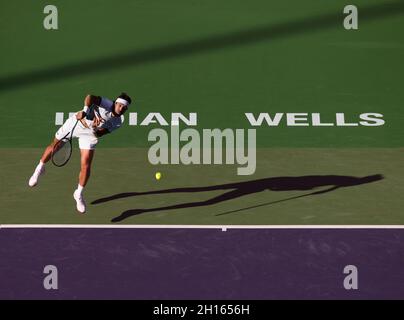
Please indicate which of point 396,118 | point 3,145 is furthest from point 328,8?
point 3,145

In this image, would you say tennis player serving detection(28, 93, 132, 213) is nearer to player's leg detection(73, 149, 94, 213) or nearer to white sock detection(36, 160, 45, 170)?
player's leg detection(73, 149, 94, 213)

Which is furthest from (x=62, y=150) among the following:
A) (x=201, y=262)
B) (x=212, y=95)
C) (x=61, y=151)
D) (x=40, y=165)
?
(x=212, y=95)

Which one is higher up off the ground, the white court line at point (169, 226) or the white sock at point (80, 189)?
the white sock at point (80, 189)

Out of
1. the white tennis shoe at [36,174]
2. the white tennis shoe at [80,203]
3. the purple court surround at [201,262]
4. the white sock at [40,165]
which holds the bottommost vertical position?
the purple court surround at [201,262]

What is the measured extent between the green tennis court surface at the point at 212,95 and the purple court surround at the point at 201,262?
974 mm

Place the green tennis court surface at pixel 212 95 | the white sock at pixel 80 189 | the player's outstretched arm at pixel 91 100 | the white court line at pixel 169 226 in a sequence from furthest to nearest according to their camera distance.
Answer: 1. the green tennis court surface at pixel 212 95
2. the white sock at pixel 80 189
3. the player's outstretched arm at pixel 91 100
4. the white court line at pixel 169 226

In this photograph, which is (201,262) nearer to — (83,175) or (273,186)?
(83,175)

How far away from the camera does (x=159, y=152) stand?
2286 centimetres

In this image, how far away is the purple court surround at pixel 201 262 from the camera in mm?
17219

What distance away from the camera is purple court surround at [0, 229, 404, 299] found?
678 inches

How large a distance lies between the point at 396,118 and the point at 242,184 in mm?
4511

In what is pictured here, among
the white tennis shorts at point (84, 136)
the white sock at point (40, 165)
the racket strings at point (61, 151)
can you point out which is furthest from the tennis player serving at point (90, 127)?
the white sock at point (40, 165)

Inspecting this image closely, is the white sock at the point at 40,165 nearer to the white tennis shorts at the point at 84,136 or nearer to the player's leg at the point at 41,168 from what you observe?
the player's leg at the point at 41,168

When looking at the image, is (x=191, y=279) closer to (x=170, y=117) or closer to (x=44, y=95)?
(x=170, y=117)
